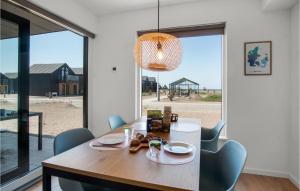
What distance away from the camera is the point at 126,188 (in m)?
0.97

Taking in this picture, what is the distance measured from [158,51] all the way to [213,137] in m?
1.29

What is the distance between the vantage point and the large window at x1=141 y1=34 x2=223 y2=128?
3070mm

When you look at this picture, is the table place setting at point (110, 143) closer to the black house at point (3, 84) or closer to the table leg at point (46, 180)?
the table leg at point (46, 180)

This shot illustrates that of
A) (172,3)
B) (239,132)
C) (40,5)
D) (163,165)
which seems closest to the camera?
(163,165)

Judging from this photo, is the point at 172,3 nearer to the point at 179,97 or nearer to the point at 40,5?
the point at 179,97

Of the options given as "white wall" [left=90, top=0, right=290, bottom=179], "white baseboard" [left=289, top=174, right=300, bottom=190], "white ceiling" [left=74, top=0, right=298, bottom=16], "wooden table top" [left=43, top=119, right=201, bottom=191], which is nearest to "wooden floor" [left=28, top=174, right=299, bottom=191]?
"white baseboard" [left=289, top=174, right=300, bottom=190]

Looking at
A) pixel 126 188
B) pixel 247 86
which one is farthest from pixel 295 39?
pixel 126 188

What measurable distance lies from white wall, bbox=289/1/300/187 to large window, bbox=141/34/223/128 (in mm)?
953

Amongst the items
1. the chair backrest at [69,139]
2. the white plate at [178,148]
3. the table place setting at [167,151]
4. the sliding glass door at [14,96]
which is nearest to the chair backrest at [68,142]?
the chair backrest at [69,139]

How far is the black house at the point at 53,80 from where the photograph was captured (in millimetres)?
2450

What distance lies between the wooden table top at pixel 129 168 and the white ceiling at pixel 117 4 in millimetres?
2512

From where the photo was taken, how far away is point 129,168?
1.09m

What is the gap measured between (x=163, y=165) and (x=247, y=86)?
2186 mm

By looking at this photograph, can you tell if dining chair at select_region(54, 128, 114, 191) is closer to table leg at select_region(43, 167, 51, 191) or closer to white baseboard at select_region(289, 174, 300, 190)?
table leg at select_region(43, 167, 51, 191)
